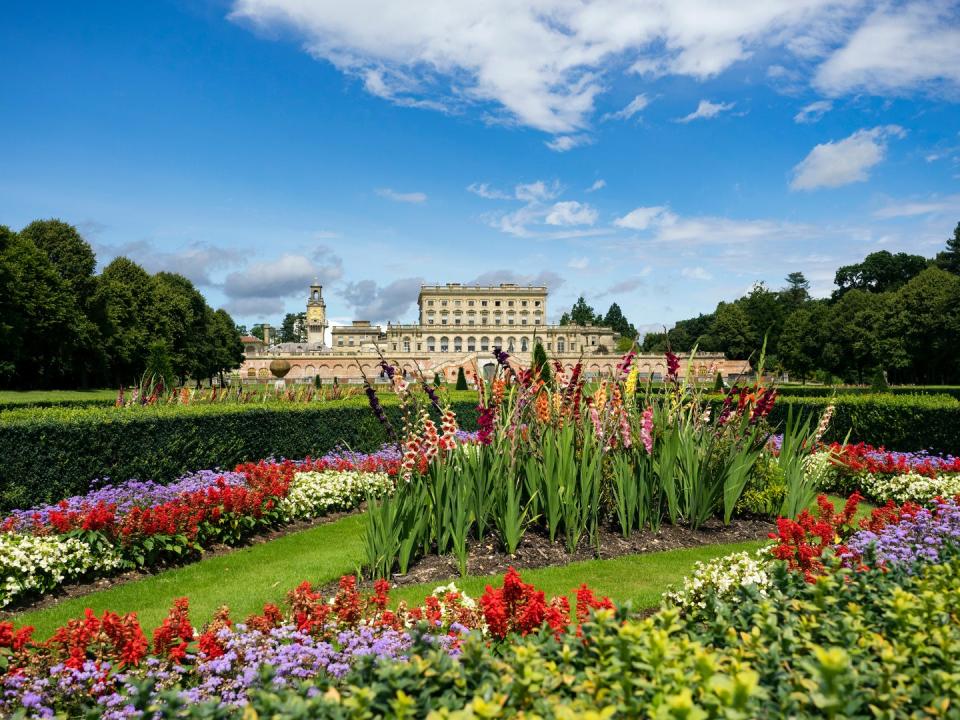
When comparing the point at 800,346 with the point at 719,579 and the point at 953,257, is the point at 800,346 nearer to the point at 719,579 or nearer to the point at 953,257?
the point at 953,257

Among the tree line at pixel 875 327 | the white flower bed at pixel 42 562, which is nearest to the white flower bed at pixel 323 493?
the white flower bed at pixel 42 562

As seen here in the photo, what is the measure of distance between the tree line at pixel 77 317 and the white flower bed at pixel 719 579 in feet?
57.2

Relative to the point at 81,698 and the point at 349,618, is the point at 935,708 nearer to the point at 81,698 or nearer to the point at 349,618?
the point at 349,618

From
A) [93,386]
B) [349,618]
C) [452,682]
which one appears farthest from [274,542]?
[93,386]

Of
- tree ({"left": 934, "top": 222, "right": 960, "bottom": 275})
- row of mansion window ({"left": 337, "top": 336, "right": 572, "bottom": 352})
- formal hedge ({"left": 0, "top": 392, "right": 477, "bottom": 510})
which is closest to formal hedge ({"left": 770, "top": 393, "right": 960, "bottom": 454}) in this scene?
formal hedge ({"left": 0, "top": 392, "right": 477, "bottom": 510})

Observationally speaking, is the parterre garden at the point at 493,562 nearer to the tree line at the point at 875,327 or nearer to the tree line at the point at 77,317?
the tree line at the point at 77,317

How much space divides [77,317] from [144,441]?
2595 centimetres

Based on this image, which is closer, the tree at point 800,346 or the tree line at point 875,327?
the tree line at point 875,327

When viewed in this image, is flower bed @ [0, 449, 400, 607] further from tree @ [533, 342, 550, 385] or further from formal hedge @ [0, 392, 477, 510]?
tree @ [533, 342, 550, 385]

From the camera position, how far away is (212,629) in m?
3.25

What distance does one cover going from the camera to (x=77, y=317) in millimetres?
30047

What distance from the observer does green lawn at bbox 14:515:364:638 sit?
5160mm

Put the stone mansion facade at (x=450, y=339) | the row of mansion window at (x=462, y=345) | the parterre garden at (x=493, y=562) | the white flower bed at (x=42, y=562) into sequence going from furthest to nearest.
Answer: the row of mansion window at (x=462, y=345) < the stone mansion facade at (x=450, y=339) < the white flower bed at (x=42, y=562) < the parterre garden at (x=493, y=562)

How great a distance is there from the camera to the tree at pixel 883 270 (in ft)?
200
